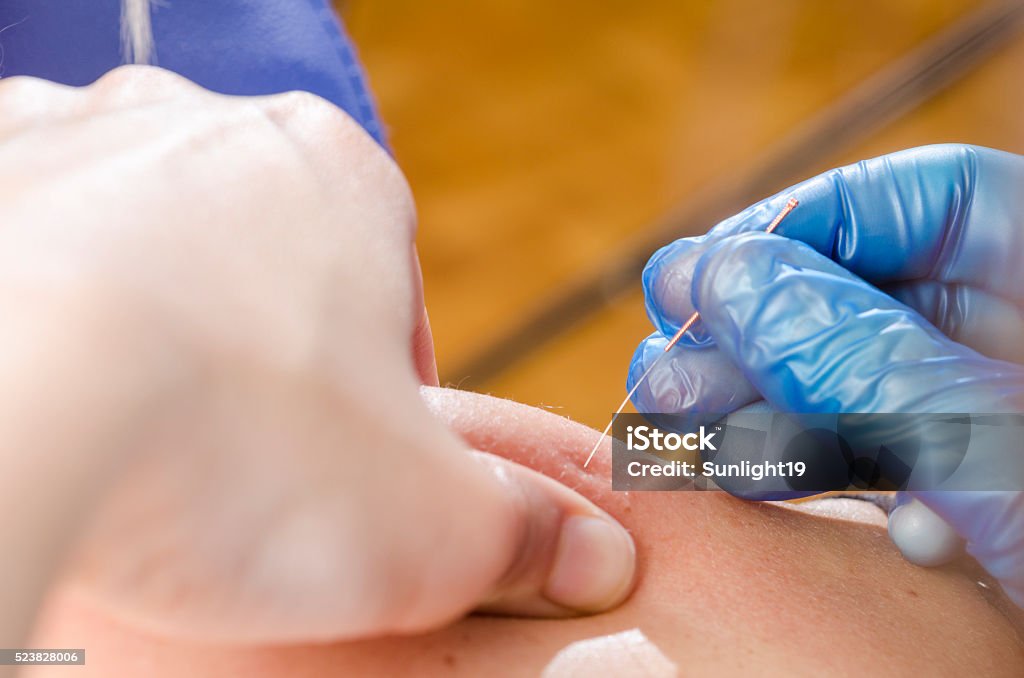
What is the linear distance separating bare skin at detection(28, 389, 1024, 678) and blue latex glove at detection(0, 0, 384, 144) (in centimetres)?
52

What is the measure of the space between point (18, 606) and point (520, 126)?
2.01 m

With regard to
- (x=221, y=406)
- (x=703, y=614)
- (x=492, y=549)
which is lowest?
(x=703, y=614)

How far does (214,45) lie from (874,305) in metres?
0.89

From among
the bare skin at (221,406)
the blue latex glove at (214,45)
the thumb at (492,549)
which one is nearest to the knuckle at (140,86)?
the bare skin at (221,406)

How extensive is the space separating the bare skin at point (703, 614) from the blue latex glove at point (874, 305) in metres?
0.09

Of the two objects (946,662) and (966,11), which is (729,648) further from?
(966,11)

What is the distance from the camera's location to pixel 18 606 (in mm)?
396

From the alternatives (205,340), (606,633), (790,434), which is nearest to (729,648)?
(606,633)

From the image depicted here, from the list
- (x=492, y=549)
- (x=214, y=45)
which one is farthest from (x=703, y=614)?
(x=214, y=45)

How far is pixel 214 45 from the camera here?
3.71ft

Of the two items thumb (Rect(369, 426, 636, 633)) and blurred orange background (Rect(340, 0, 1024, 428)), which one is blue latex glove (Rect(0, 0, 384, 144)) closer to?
thumb (Rect(369, 426, 636, 633))

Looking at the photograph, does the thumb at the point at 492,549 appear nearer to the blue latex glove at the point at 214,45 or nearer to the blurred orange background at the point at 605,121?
the blue latex glove at the point at 214,45

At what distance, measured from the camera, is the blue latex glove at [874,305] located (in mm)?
896

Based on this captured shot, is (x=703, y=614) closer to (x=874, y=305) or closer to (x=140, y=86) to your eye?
(x=874, y=305)
